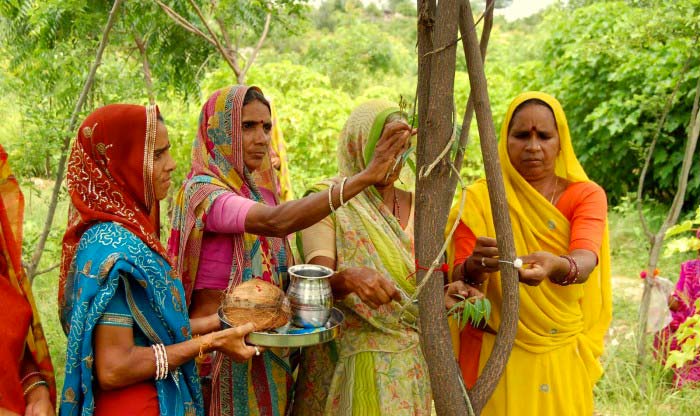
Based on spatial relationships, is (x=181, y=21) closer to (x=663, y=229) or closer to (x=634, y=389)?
(x=663, y=229)

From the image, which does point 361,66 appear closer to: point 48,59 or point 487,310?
point 48,59

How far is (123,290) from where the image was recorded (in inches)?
70.4

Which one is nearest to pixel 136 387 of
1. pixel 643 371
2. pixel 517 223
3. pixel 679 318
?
pixel 517 223

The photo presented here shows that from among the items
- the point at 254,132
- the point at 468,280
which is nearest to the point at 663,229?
the point at 468,280

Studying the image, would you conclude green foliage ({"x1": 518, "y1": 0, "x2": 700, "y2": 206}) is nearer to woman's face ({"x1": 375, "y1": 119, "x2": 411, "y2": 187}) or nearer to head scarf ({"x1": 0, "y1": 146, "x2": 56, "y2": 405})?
woman's face ({"x1": 375, "y1": 119, "x2": 411, "y2": 187})

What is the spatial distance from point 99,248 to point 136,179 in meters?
0.26

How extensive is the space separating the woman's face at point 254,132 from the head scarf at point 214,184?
31 mm

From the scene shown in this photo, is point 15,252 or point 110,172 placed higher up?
point 110,172

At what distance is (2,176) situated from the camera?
1912mm

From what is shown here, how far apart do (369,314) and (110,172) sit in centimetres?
106

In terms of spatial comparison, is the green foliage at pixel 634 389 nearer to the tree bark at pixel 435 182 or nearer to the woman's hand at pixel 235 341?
the tree bark at pixel 435 182

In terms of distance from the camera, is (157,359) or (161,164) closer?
(157,359)

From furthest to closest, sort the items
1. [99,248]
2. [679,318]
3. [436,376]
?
[679,318], [99,248], [436,376]

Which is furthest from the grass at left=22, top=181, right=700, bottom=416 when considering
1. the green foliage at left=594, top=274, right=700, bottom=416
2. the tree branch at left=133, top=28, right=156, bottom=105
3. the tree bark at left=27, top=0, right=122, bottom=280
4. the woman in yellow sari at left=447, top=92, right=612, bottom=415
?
the woman in yellow sari at left=447, top=92, right=612, bottom=415
